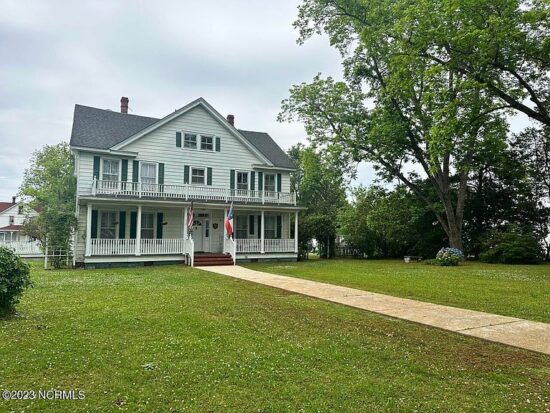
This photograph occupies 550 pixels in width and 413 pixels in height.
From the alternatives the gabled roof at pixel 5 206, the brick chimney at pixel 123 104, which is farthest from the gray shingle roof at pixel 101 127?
the gabled roof at pixel 5 206

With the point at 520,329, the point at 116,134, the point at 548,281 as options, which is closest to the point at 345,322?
the point at 520,329

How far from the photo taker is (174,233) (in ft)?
70.0

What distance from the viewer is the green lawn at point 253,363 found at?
3650mm

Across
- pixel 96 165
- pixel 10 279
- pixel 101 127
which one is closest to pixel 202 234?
pixel 96 165

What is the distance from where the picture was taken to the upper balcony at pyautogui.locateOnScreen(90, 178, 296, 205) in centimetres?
1903

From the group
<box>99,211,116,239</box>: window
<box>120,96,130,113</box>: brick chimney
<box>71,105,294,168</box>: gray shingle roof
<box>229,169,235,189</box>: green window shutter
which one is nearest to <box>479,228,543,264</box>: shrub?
<box>71,105,294,168</box>: gray shingle roof

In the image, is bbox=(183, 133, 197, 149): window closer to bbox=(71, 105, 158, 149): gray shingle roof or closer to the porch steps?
bbox=(71, 105, 158, 149): gray shingle roof

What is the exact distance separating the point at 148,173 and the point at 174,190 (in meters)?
1.75

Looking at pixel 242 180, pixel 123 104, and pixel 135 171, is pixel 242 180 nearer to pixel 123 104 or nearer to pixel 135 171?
pixel 135 171

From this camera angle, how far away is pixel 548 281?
43.3 feet

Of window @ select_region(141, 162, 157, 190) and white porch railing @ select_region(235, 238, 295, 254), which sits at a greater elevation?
window @ select_region(141, 162, 157, 190)

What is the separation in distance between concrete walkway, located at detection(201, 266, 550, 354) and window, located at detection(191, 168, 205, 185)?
12463 millimetres

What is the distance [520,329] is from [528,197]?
82.5 ft

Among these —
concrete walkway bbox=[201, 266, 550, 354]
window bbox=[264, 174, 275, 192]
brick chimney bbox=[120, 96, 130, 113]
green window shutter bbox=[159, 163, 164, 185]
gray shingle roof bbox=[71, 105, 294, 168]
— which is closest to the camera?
concrete walkway bbox=[201, 266, 550, 354]
